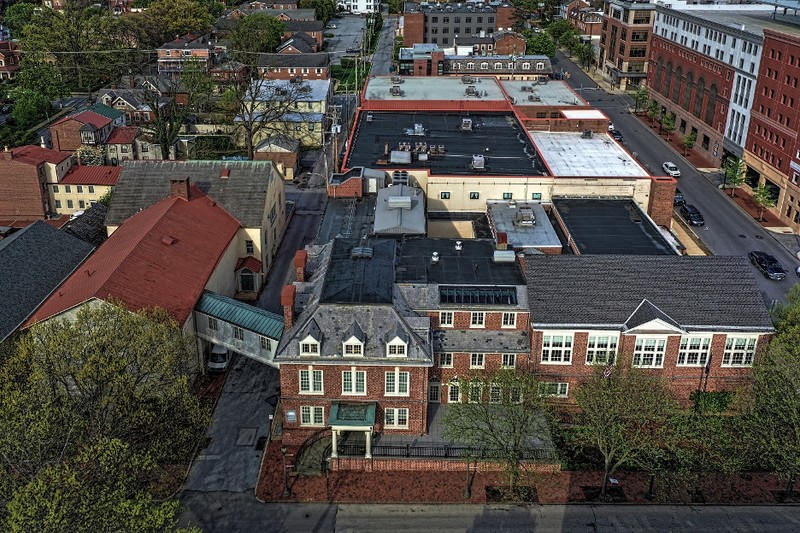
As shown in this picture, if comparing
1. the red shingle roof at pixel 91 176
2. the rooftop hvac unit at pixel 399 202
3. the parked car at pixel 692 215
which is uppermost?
the rooftop hvac unit at pixel 399 202

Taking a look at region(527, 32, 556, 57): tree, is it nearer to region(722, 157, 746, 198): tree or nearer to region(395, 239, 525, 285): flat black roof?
region(722, 157, 746, 198): tree

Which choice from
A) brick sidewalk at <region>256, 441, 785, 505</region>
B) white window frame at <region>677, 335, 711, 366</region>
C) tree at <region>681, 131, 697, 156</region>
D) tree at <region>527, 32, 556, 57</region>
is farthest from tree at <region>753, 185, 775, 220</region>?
tree at <region>527, 32, 556, 57</region>

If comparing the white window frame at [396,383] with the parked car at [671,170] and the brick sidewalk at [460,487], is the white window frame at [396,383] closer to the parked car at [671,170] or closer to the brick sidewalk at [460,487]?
the brick sidewalk at [460,487]

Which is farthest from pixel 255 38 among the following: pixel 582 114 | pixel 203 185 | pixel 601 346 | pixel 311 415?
pixel 601 346

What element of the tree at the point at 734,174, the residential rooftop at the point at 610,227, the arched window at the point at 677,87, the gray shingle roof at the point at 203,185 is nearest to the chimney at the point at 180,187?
the gray shingle roof at the point at 203,185

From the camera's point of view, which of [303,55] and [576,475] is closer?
[576,475]

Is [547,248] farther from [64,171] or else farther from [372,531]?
[64,171]

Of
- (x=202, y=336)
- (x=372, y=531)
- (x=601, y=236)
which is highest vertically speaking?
(x=601, y=236)

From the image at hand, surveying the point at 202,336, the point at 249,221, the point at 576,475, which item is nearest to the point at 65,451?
the point at 202,336
